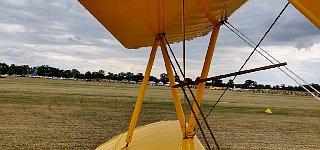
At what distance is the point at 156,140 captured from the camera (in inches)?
197

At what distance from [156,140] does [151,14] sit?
203 cm

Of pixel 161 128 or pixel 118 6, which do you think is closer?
pixel 118 6

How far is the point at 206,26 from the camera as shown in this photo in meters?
4.64

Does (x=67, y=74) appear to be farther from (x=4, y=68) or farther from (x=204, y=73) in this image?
(x=204, y=73)

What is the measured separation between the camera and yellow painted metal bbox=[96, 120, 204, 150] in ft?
15.7

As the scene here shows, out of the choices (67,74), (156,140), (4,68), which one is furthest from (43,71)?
(156,140)

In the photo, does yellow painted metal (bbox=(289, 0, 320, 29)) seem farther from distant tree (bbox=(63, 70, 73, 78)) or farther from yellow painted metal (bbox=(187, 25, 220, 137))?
distant tree (bbox=(63, 70, 73, 78))

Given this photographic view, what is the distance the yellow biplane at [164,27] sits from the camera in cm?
338

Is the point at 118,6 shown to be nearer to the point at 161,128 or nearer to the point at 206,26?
the point at 206,26

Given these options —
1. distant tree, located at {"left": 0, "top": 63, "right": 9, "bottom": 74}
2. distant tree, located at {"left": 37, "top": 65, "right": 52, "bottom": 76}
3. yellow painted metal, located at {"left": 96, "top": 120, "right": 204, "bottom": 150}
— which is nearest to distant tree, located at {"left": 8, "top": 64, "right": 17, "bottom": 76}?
distant tree, located at {"left": 0, "top": 63, "right": 9, "bottom": 74}

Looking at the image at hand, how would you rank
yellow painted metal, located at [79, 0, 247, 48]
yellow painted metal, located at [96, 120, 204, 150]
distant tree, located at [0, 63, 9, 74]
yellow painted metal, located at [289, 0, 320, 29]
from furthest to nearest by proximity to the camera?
distant tree, located at [0, 63, 9, 74]
yellow painted metal, located at [96, 120, 204, 150]
yellow painted metal, located at [79, 0, 247, 48]
yellow painted metal, located at [289, 0, 320, 29]

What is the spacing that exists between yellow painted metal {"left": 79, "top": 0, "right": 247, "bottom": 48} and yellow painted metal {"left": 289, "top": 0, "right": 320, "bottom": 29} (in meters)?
1.55

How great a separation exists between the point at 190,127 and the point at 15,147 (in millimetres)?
4333

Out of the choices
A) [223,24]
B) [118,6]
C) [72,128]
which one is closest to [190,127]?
[223,24]
